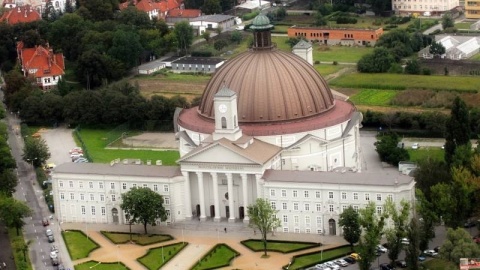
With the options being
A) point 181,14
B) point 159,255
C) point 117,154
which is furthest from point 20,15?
point 159,255

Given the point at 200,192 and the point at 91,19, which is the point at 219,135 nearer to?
the point at 200,192

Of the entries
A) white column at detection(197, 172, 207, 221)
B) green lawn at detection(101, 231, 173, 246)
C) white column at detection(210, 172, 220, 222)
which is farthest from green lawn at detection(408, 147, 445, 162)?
green lawn at detection(101, 231, 173, 246)

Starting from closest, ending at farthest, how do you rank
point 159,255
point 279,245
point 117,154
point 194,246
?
point 159,255 → point 279,245 → point 194,246 → point 117,154

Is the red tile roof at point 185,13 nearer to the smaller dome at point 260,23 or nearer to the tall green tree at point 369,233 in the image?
the smaller dome at point 260,23

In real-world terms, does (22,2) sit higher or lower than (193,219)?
higher

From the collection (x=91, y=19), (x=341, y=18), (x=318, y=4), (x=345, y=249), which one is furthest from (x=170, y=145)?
(x=318, y=4)

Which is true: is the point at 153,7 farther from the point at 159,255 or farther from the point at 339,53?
the point at 159,255

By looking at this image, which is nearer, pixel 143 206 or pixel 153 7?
pixel 143 206

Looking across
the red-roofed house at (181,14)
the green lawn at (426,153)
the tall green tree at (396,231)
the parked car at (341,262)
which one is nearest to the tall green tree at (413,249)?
the tall green tree at (396,231)
